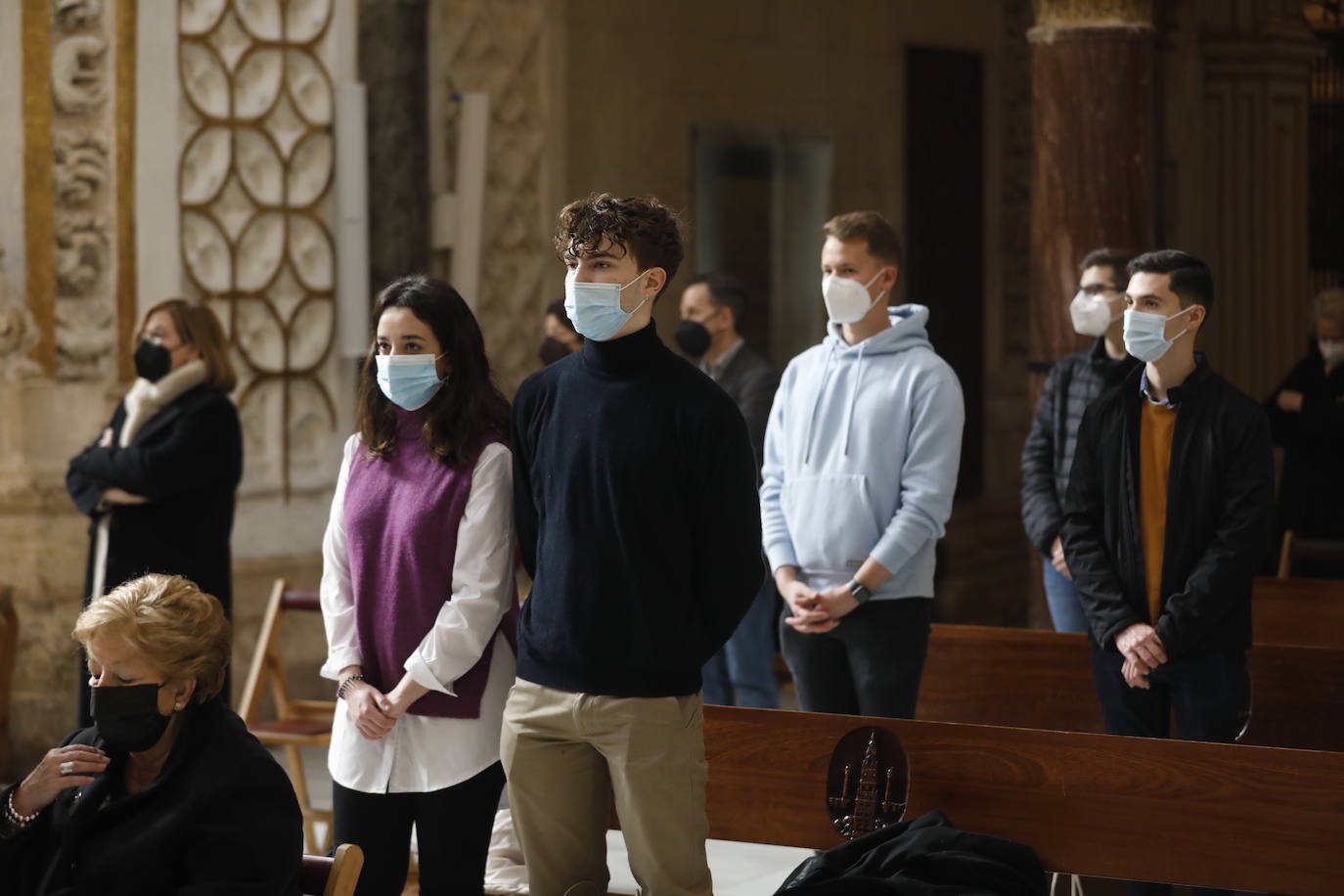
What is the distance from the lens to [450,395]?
3441 mm

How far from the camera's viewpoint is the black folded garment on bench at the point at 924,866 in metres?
3.13

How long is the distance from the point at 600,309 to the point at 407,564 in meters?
0.63

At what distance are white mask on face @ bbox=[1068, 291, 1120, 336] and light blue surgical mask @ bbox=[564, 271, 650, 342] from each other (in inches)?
93.5

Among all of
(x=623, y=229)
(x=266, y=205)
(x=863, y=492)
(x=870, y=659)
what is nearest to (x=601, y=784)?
(x=623, y=229)

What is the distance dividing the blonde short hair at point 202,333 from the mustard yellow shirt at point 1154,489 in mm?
2632

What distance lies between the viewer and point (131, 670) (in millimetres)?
2869

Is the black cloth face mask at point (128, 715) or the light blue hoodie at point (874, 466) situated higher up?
the light blue hoodie at point (874, 466)

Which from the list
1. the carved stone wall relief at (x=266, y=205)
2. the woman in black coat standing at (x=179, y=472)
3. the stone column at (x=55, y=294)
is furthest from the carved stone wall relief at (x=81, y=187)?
the woman in black coat standing at (x=179, y=472)

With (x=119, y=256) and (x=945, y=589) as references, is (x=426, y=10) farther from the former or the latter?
(x=945, y=589)

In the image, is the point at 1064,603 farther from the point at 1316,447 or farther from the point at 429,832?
the point at 429,832

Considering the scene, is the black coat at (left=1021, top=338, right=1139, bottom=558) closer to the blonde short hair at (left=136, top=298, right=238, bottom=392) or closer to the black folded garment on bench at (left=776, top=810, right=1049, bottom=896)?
the black folded garment on bench at (left=776, top=810, right=1049, bottom=896)

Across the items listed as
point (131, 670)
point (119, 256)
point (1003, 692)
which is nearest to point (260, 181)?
point (119, 256)

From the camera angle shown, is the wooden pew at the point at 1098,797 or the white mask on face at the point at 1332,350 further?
the white mask on face at the point at 1332,350

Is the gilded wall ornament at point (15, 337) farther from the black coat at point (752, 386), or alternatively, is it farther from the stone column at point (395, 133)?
the black coat at point (752, 386)
